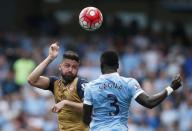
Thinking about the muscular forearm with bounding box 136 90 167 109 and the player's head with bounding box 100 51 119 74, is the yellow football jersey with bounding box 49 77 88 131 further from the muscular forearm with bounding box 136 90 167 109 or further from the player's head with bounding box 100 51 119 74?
the muscular forearm with bounding box 136 90 167 109

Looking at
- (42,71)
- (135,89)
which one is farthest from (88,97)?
(42,71)

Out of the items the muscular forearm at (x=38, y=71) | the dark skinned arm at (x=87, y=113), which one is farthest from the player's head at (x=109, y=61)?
the muscular forearm at (x=38, y=71)

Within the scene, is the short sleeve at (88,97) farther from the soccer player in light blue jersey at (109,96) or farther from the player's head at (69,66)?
the player's head at (69,66)

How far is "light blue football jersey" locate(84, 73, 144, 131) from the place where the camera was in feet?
33.9

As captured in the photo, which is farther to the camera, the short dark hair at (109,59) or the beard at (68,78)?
the beard at (68,78)

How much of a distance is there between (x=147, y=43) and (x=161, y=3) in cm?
266

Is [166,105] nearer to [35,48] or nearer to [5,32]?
[35,48]

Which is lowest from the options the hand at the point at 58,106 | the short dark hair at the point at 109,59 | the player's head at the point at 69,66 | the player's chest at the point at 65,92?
the hand at the point at 58,106

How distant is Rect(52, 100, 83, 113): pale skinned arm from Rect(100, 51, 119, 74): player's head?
2.66 feet

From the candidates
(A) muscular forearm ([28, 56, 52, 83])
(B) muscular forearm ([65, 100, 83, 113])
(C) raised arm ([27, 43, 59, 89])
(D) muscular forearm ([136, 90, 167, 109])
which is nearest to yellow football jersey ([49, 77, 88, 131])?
(B) muscular forearm ([65, 100, 83, 113])

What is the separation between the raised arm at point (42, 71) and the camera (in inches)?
447

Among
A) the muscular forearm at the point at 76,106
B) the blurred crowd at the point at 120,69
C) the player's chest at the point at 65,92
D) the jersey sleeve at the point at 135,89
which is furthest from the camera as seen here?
the blurred crowd at the point at 120,69

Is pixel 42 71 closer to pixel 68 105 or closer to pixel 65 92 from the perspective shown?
pixel 65 92

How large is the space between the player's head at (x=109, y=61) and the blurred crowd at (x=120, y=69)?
5636mm
